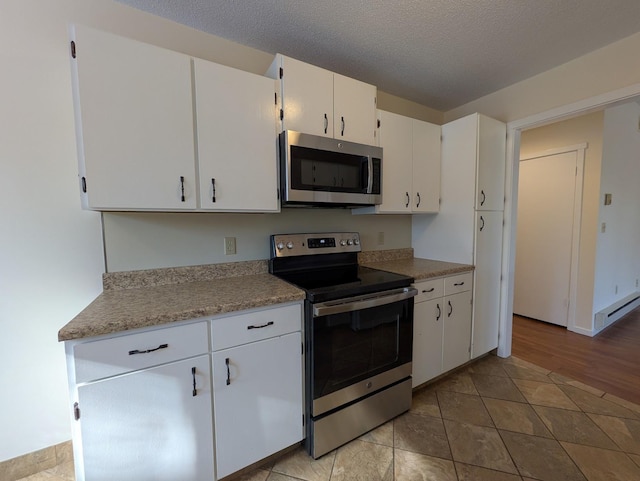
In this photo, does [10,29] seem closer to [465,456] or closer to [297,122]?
[297,122]

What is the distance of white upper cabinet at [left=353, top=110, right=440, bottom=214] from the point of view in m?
2.09

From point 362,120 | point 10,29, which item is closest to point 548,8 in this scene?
point 362,120

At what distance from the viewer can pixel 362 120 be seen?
1906 millimetres

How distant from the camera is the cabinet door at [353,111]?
5.88ft

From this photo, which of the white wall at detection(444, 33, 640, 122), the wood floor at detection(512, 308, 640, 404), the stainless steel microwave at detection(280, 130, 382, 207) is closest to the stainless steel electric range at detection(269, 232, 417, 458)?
the stainless steel microwave at detection(280, 130, 382, 207)

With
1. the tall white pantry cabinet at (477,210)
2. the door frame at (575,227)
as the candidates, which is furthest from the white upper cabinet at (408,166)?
the door frame at (575,227)

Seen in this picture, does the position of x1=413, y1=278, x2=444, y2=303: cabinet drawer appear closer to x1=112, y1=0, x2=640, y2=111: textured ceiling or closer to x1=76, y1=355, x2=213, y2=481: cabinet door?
x1=76, y1=355, x2=213, y2=481: cabinet door

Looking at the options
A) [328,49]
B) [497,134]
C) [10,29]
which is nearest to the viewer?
[10,29]

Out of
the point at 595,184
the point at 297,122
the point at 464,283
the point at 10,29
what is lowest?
the point at 464,283

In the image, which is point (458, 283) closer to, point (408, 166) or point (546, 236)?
point (408, 166)

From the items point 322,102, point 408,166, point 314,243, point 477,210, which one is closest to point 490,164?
point 477,210

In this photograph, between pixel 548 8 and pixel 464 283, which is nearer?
pixel 548 8

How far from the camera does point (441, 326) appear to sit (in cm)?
209

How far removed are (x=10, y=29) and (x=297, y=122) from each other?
1425mm
